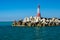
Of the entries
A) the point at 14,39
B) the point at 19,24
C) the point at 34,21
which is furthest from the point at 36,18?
the point at 14,39

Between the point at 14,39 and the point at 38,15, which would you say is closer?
the point at 14,39

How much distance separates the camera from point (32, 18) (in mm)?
96000

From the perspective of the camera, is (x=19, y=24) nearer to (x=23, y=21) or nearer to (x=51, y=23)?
(x=23, y=21)

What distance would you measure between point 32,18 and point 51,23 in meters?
8.49

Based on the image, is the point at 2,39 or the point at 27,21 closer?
the point at 2,39

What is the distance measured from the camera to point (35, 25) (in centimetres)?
9200

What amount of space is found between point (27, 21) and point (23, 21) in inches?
69.5

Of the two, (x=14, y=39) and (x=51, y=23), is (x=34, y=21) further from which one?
(x=14, y=39)

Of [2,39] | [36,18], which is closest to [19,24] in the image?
[36,18]

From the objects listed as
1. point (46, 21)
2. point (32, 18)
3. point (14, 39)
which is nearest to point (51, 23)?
point (46, 21)

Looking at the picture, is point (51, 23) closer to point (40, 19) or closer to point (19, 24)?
point (40, 19)

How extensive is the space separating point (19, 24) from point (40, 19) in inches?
379

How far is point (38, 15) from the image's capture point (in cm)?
9094

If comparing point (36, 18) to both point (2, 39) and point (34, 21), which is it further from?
point (2, 39)
